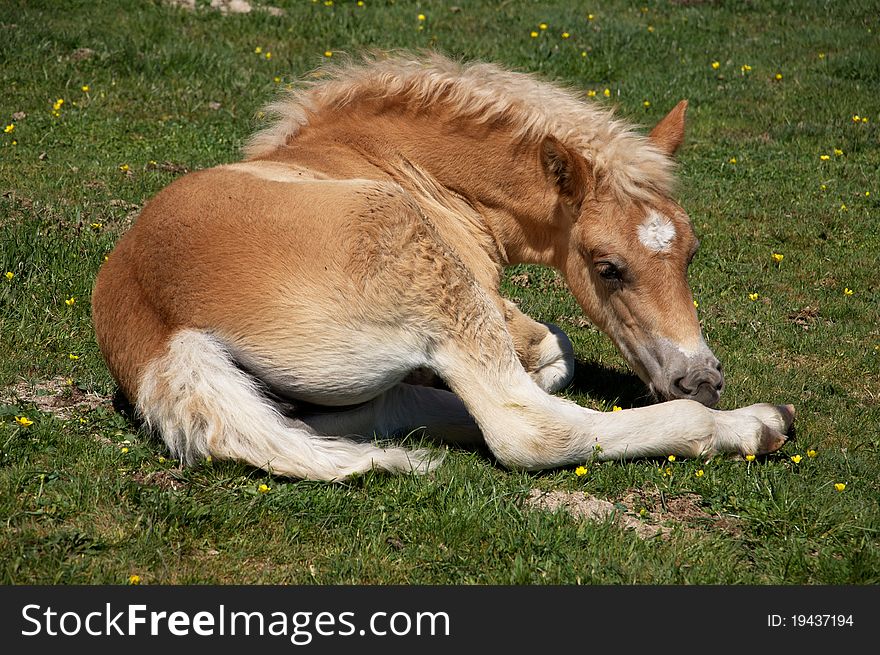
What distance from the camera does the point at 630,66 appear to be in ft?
38.5

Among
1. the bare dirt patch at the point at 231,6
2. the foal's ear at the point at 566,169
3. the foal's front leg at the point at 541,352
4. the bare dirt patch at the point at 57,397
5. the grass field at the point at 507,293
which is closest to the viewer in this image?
the grass field at the point at 507,293

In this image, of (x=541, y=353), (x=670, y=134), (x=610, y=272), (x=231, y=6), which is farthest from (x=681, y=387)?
(x=231, y=6)

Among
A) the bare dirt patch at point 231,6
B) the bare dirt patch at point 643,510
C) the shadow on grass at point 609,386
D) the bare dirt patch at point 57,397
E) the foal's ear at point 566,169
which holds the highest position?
the foal's ear at point 566,169

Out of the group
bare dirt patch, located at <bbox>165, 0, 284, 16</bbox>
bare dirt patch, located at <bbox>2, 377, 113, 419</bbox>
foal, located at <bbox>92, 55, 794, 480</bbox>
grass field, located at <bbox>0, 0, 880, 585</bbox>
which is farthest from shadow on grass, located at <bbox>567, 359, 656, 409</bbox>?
bare dirt patch, located at <bbox>165, 0, 284, 16</bbox>

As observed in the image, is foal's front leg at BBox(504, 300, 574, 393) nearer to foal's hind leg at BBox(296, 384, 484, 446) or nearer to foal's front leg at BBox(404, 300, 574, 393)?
foal's front leg at BBox(404, 300, 574, 393)

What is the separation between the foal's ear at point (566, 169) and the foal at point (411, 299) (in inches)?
0.5

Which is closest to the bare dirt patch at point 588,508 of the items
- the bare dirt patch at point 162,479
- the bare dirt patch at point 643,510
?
the bare dirt patch at point 643,510

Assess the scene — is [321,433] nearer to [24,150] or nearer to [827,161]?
[24,150]

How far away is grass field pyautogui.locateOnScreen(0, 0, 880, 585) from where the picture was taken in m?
3.92

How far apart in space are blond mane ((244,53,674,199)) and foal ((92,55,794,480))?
2 cm

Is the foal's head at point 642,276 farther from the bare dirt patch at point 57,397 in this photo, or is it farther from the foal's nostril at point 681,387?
the bare dirt patch at point 57,397

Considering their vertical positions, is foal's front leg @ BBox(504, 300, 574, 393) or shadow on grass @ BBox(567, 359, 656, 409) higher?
foal's front leg @ BBox(504, 300, 574, 393)

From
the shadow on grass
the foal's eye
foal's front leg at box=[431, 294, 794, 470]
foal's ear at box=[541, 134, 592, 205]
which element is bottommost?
the shadow on grass

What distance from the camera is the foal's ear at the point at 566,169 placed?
5176 millimetres
